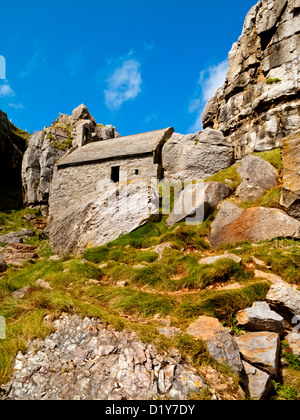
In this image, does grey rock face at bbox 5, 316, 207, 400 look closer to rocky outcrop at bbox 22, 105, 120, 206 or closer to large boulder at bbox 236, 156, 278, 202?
large boulder at bbox 236, 156, 278, 202

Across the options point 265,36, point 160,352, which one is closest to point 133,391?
point 160,352

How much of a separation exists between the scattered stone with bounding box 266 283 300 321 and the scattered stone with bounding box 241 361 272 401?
73.0 inches

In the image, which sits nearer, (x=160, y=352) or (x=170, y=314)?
(x=160, y=352)

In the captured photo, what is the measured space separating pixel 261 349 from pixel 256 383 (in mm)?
723

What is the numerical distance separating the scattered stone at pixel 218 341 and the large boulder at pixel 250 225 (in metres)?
5.67

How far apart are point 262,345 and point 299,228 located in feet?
19.7

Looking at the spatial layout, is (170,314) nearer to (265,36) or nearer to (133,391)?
(133,391)

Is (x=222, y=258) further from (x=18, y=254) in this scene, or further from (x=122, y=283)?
(x=18, y=254)

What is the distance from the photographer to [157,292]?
784cm

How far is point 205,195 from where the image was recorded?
13.1 m

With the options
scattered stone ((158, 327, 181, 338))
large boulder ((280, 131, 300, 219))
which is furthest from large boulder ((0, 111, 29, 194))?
scattered stone ((158, 327, 181, 338))

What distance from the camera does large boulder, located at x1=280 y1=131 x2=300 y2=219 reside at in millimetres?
10320

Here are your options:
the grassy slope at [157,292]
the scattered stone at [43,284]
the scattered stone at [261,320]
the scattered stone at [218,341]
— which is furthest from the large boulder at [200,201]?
the scattered stone at [218,341]
